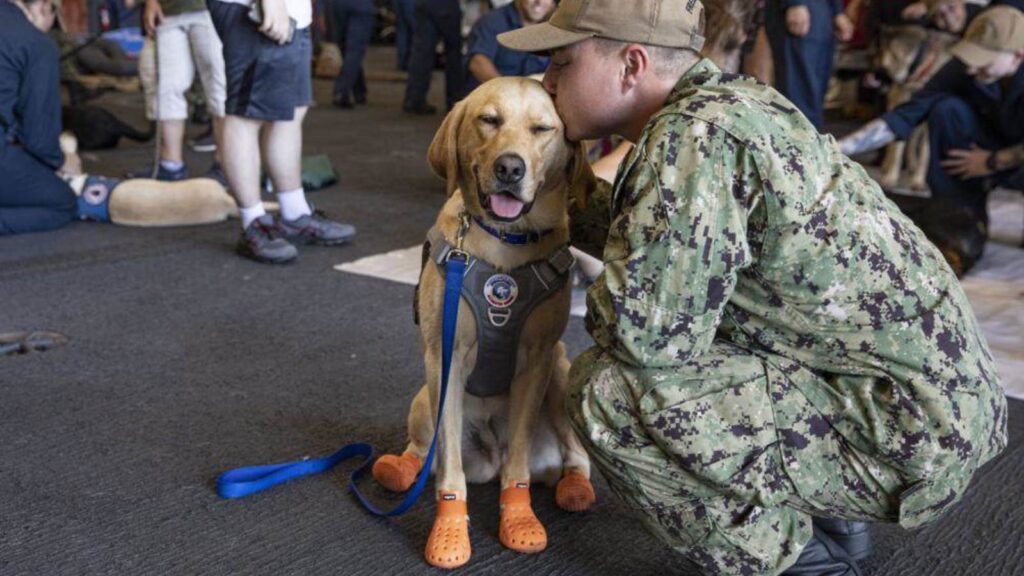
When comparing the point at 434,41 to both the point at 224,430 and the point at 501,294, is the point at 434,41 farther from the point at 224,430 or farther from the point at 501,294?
the point at 501,294

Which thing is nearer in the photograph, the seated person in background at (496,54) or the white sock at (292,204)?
the white sock at (292,204)

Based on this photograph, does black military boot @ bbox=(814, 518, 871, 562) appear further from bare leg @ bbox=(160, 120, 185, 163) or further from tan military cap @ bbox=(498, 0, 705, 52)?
bare leg @ bbox=(160, 120, 185, 163)

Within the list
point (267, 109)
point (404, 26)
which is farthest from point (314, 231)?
point (404, 26)

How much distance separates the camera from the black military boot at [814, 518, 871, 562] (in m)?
1.87

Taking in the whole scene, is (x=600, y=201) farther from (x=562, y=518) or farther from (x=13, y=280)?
(x=13, y=280)

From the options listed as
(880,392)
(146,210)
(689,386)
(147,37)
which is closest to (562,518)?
(689,386)

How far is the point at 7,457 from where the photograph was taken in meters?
2.19

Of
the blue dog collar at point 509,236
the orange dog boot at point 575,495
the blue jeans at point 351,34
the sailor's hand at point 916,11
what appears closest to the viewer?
the blue dog collar at point 509,236

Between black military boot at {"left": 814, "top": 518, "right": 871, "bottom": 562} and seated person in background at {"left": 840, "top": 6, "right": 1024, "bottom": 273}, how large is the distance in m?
2.44

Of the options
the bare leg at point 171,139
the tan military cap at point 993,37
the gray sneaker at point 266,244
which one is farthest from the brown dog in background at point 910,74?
the bare leg at point 171,139

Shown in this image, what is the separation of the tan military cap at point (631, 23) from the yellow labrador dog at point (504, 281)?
7.7 inches

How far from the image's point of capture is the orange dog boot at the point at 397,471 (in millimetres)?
2111

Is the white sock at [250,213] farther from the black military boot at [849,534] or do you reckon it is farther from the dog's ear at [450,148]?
the black military boot at [849,534]

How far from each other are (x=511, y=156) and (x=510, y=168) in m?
0.02
